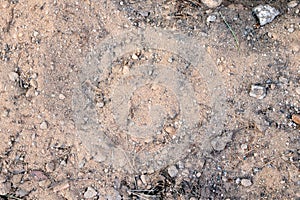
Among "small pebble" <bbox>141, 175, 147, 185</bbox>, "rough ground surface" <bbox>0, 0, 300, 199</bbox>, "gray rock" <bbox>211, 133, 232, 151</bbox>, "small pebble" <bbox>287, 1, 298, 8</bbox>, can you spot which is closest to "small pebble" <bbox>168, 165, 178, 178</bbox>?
"rough ground surface" <bbox>0, 0, 300, 199</bbox>

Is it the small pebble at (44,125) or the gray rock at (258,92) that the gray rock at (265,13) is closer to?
the gray rock at (258,92)

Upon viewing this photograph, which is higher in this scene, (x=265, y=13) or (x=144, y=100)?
(x=265, y=13)

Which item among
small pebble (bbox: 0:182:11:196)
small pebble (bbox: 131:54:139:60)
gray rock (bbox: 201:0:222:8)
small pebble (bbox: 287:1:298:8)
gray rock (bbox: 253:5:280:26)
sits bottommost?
small pebble (bbox: 0:182:11:196)

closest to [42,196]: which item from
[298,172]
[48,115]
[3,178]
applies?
[3,178]

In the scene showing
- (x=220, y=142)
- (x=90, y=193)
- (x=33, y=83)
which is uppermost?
(x=33, y=83)

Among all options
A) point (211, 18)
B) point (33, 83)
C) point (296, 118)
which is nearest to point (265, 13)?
point (211, 18)

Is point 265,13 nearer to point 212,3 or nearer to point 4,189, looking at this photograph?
point 212,3

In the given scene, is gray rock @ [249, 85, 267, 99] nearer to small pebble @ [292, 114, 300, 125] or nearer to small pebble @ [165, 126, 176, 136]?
small pebble @ [292, 114, 300, 125]
